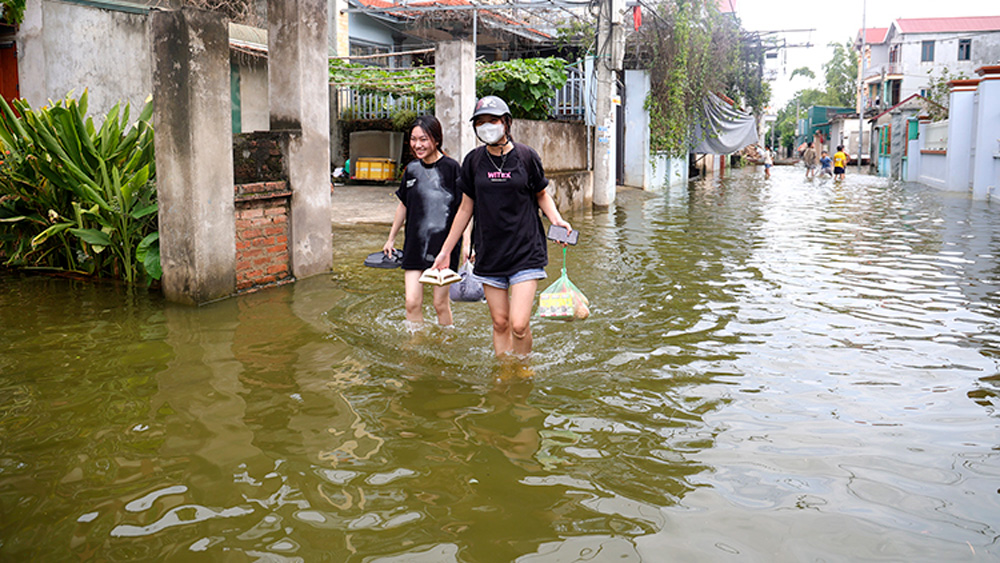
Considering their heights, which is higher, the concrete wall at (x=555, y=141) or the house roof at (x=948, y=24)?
the house roof at (x=948, y=24)

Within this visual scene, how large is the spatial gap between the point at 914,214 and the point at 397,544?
15.7 meters

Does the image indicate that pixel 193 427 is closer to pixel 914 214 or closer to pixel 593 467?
pixel 593 467

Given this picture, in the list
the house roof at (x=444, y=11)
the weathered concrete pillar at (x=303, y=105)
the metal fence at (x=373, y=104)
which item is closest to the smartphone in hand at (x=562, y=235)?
the weathered concrete pillar at (x=303, y=105)

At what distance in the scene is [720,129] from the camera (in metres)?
29.0

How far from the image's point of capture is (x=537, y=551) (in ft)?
9.89

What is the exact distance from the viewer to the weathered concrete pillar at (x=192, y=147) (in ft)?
22.2

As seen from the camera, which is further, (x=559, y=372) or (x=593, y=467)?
(x=559, y=372)

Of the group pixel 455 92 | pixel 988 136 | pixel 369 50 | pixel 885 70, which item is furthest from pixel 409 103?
pixel 885 70

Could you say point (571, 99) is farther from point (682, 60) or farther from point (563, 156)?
point (682, 60)

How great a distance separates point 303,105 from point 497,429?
512cm

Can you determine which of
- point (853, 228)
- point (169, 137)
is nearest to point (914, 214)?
point (853, 228)

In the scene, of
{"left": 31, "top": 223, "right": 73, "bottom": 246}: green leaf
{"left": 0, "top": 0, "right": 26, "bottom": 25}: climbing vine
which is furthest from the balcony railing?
{"left": 31, "top": 223, "right": 73, "bottom": 246}: green leaf

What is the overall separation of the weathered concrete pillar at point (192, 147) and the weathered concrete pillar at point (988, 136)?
59.4 feet

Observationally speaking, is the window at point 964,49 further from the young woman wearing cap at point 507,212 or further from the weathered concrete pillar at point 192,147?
the young woman wearing cap at point 507,212
